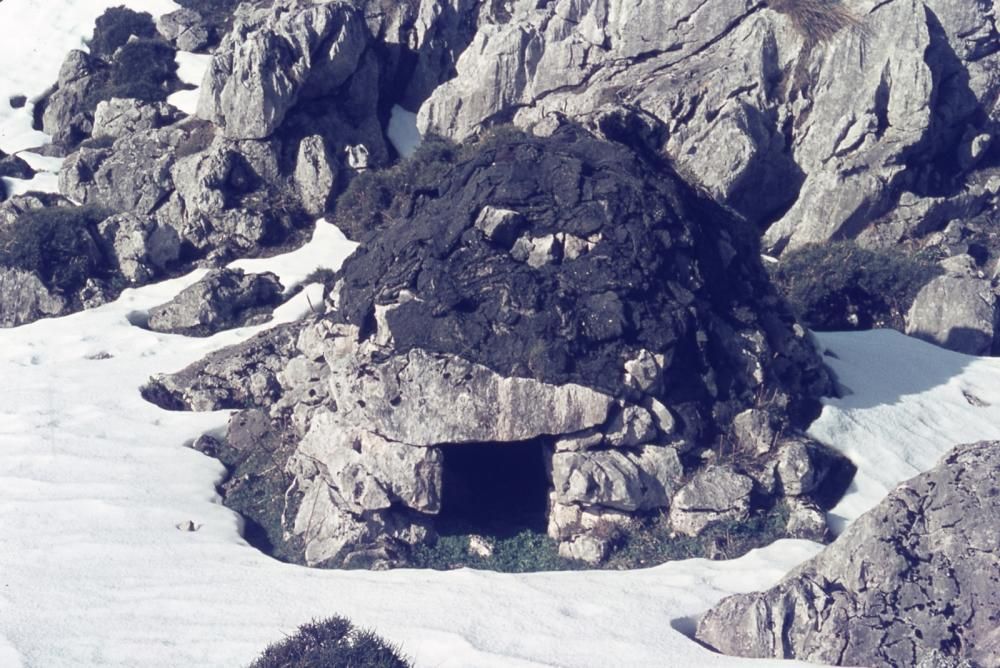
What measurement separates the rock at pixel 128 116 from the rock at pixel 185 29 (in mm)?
5042

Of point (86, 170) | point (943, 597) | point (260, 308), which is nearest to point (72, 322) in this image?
point (260, 308)

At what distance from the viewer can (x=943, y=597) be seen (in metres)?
14.7

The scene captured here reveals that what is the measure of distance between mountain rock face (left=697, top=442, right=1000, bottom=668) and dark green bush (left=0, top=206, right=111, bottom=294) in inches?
775

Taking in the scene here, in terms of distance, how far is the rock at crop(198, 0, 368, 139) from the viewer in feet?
106

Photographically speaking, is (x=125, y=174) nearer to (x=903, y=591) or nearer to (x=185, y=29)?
(x=185, y=29)

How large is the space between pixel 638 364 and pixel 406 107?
19.1 metres

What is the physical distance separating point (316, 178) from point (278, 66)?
3.34m

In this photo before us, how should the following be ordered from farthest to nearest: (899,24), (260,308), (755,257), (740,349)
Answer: (899,24)
(260,308)
(755,257)
(740,349)

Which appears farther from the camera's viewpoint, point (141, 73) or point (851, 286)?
point (141, 73)

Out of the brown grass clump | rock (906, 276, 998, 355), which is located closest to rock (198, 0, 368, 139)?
the brown grass clump

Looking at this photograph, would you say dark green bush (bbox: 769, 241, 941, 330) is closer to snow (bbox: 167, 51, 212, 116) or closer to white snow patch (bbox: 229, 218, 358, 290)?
white snow patch (bbox: 229, 218, 358, 290)

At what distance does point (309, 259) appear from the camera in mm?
29844

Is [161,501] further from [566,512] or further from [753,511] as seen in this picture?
[753,511]

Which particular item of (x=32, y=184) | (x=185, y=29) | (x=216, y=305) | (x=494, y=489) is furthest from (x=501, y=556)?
(x=185, y=29)
